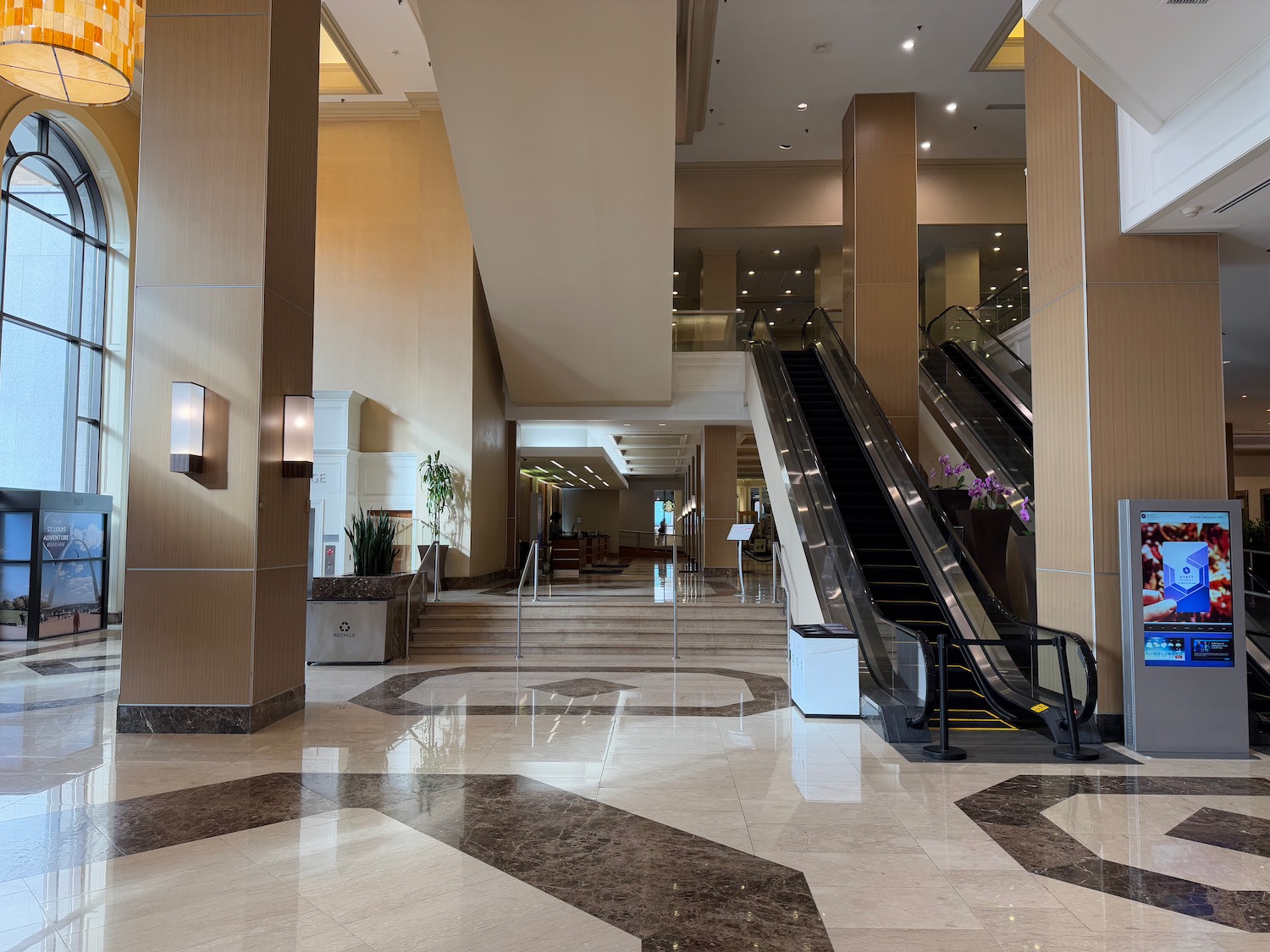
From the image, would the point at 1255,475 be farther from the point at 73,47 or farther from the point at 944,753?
the point at 73,47

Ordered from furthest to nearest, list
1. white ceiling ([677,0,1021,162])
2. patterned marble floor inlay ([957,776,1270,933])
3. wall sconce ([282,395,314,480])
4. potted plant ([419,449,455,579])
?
1. potted plant ([419,449,455,579])
2. white ceiling ([677,0,1021,162])
3. wall sconce ([282,395,314,480])
4. patterned marble floor inlay ([957,776,1270,933])

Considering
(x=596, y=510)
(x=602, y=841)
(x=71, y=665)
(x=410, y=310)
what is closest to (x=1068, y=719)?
(x=602, y=841)

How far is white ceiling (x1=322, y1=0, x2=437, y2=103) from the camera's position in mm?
11695

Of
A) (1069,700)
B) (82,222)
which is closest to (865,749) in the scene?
(1069,700)

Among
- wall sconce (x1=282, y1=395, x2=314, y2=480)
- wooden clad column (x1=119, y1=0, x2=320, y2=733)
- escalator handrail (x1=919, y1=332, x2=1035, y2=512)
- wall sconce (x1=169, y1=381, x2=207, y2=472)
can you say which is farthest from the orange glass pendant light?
escalator handrail (x1=919, y1=332, x2=1035, y2=512)

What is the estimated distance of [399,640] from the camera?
9.41 metres

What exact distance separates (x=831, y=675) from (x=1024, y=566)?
3.30m

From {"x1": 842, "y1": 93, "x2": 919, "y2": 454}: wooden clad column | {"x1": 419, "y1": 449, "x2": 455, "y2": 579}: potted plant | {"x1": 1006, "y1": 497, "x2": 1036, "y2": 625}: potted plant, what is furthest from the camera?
{"x1": 842, "y1": 93, "x2": 919, "y2": 454}: wooden clad column

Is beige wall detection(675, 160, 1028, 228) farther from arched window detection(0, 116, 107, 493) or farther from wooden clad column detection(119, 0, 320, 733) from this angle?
wooden clad column detection(119, 0, 320, 733)

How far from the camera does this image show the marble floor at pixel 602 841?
9.64 feet

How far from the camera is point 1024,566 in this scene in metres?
8.59

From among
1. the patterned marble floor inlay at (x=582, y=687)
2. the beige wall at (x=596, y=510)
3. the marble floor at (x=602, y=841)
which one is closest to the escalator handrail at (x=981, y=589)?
the marble floor at (x=602, y=841)

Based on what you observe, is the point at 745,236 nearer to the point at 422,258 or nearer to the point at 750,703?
the point at 422,258

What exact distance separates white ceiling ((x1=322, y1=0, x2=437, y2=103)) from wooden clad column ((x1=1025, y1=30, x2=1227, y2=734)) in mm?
9005
